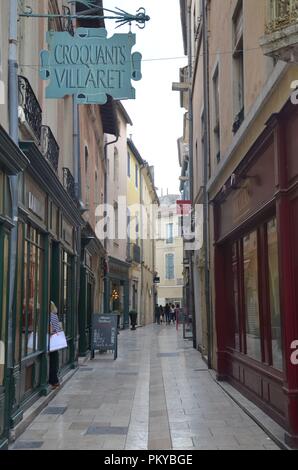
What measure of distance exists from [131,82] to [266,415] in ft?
15.4

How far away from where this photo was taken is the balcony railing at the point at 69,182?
41.3 feet

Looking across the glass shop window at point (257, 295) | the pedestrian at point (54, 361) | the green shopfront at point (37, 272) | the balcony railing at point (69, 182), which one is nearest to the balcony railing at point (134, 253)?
the balcony railing at point (69, 182)

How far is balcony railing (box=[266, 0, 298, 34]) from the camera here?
541cm

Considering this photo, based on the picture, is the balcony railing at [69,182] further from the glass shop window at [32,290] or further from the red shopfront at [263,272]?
the red shopfront at [263,272]

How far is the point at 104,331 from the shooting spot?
49.8ft

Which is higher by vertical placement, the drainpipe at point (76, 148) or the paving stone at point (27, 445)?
the drainpipe at point (76, 148)

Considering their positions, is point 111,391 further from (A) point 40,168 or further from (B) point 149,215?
(B) point 149,215

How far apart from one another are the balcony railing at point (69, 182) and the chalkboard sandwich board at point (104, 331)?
11.9 ft

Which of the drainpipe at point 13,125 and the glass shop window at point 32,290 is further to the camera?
the glass shop window at point 32,290

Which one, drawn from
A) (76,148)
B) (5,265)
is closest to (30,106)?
(5,265)

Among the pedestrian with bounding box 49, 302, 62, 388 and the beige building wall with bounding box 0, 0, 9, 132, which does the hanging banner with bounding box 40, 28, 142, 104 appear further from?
the pedestrian with bounding box 49, 302, 62, 388

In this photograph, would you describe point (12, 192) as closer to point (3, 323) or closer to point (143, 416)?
point (3, 323)

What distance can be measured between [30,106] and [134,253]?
2522 cm
